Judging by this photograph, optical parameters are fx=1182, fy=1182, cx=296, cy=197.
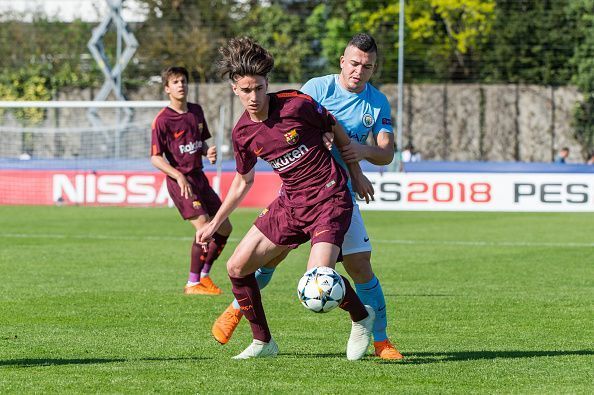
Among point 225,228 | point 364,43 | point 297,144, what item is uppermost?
point 364,43

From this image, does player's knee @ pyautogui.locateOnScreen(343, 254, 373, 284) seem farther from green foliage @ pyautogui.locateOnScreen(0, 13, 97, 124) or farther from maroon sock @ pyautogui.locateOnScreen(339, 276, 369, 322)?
green foliage @ pyautogui.locateOnScreen(0, 13, 97, 124)

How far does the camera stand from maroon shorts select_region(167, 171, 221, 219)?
13.0m

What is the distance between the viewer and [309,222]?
7.64m

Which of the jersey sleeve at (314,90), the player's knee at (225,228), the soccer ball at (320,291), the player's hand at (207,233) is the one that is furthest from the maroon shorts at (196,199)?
the soccer ball at (320,291)

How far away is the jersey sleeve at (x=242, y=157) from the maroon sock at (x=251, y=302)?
29.2 inches

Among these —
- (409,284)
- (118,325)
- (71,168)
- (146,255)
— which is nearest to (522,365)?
(118,325)

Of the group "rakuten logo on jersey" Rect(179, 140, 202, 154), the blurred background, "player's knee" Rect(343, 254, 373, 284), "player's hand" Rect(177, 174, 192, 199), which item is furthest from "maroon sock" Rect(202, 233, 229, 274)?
the blurred background

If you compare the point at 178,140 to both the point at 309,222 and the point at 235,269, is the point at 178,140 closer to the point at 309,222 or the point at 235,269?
the point at 235,269

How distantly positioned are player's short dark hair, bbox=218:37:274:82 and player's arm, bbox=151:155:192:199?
5.27 meters

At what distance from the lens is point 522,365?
25.6 ft

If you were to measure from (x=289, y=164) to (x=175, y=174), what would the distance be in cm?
529

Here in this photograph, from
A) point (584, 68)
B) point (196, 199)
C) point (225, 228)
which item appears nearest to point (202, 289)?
point (225, 228)

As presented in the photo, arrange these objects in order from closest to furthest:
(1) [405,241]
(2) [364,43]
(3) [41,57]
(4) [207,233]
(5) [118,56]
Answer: (2) [364,43]
(4) [207,233]
(1) [405,241]
(5) [118,56]
(3) [41,57]

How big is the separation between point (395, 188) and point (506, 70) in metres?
21.6
